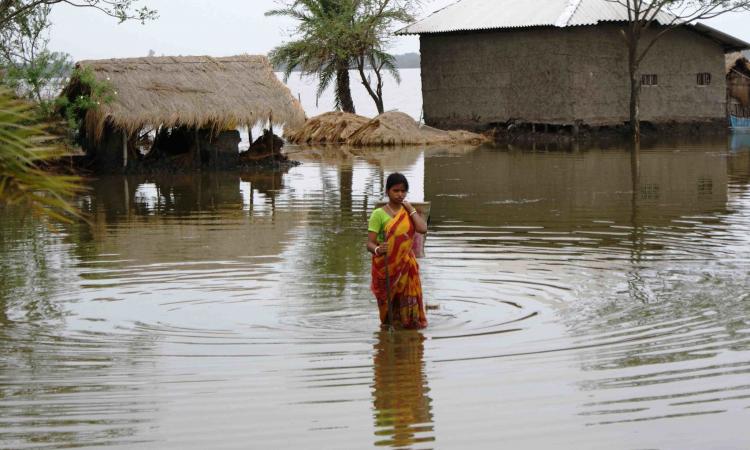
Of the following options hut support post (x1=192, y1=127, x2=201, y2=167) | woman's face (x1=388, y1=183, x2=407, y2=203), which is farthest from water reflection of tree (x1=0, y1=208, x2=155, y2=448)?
hut support post (x1=192, y1=127, x2=201, y2=167)

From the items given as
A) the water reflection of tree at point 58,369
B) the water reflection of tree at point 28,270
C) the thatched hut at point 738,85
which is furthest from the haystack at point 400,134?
the water reflection of tree at point 58,369

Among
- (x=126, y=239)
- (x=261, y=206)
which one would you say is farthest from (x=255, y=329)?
(x=261, y=206)

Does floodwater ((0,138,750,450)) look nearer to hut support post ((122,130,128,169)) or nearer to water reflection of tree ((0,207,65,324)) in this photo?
water reflection of tree ((0,207,65,324))

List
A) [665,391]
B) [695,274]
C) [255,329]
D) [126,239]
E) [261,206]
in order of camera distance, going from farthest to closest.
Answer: [261,206] → [126,239] → [695,274] → [255,329] → [665,391]

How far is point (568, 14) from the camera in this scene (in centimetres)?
3108

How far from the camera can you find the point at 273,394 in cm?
638

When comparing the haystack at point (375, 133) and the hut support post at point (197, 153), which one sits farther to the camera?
the haystack at point (375, 133)

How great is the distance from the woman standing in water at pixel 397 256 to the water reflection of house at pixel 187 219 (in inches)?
162

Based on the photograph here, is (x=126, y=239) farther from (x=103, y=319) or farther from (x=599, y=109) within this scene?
(x=599, y=109)

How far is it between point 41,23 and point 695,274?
21.3 meters

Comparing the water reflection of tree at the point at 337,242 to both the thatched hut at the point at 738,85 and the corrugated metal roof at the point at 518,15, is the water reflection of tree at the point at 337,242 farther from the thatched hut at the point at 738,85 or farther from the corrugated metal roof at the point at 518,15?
the thatched hut at the point at 738,85

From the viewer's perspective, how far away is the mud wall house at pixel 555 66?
3222 cm

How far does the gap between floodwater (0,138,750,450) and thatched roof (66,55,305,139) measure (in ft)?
19.5

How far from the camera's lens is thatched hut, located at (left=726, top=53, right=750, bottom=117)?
1459 inches
